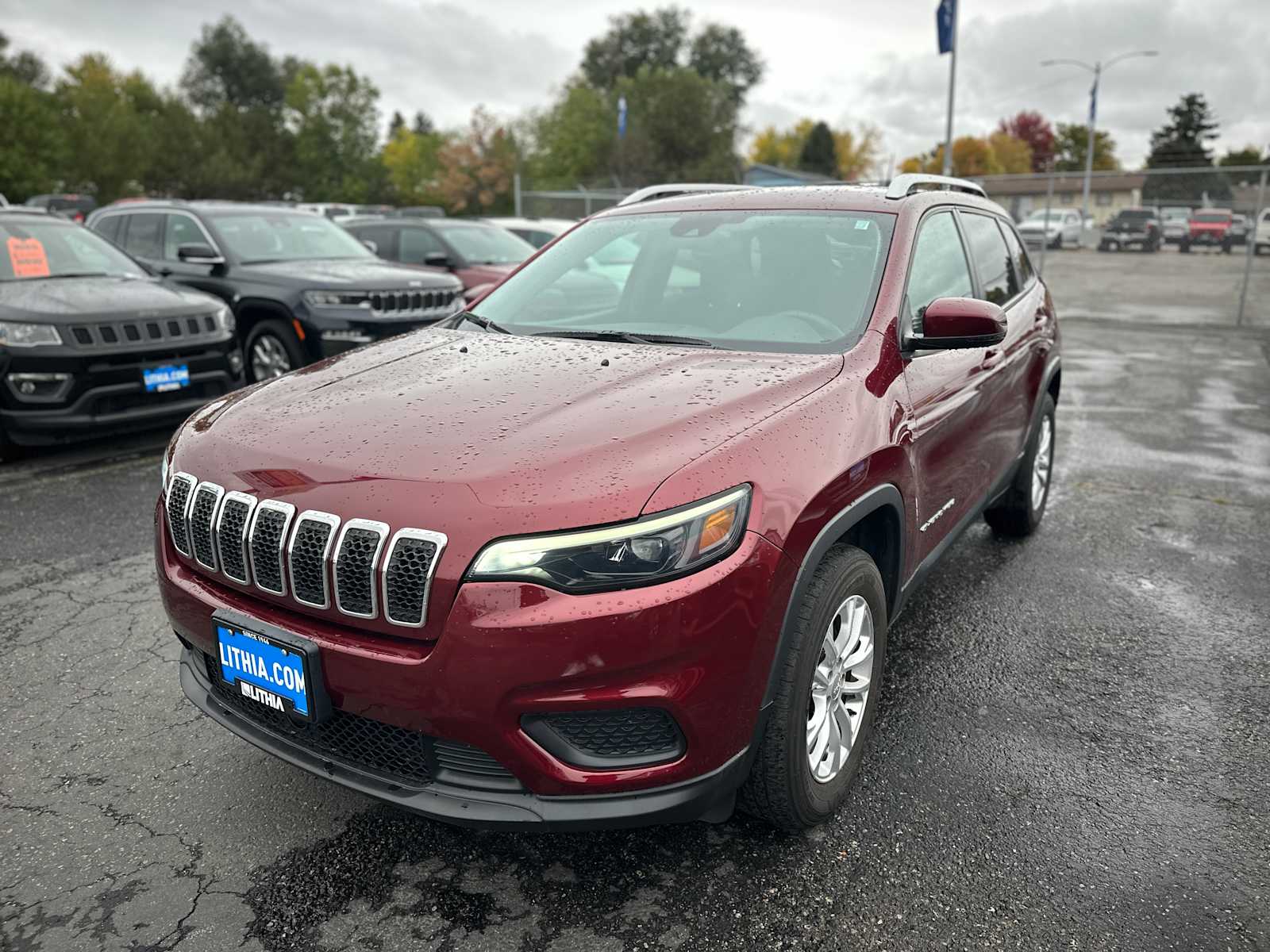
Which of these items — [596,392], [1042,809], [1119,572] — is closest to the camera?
[596,392]

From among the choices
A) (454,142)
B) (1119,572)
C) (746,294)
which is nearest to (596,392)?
(746,294)

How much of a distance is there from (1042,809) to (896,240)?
1.85 metres

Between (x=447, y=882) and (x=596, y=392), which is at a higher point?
(x=596, y=392)

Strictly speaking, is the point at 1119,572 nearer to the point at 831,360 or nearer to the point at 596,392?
the point at 831,360

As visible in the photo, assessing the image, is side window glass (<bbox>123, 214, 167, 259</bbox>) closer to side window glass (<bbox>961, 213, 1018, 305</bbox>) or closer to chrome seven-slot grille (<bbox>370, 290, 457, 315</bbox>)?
chrome seven-slot grille (<bbox>370, 290, 457, 315</bbox>)

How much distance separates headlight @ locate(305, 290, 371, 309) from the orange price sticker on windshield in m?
1.89

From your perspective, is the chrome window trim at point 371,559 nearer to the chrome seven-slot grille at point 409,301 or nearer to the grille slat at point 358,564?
the grille slat at point 358,564

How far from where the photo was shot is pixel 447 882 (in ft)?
7.86

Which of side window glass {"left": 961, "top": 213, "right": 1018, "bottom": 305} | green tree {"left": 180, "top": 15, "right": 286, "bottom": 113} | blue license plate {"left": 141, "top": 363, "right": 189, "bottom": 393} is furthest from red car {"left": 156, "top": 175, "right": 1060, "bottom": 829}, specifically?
green tree {"left": 180, "top": 15, "right": 286, "bottom": 113}

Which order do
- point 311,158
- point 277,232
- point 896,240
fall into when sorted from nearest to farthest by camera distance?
1. point 896,240
2. point 277,232
3. point 311,158

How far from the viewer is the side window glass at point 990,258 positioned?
4055 mm

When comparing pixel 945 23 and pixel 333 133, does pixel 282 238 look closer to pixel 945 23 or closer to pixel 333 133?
pixel 945 23

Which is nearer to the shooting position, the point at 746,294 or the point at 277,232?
the point at 746,294

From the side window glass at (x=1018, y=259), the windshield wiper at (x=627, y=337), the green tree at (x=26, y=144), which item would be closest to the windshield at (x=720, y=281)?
the windshield wiper at (x=627, y=337)
